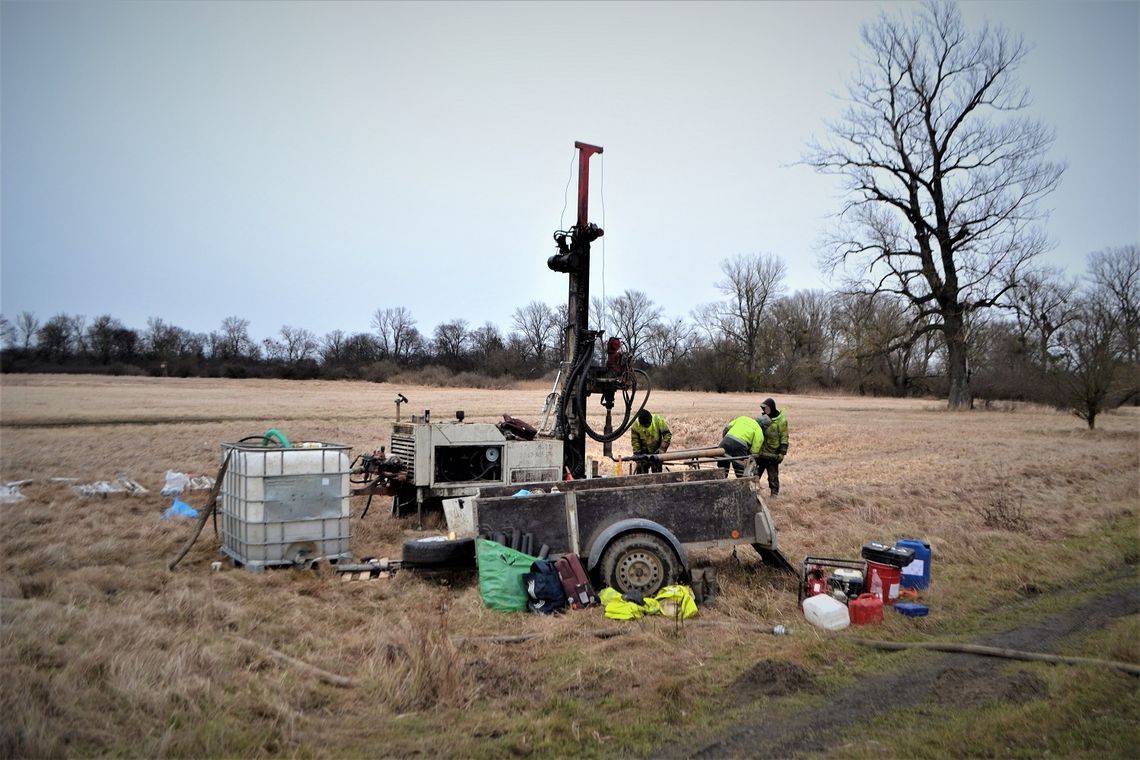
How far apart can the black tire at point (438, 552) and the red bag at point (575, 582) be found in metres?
1.22

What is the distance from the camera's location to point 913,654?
621cm

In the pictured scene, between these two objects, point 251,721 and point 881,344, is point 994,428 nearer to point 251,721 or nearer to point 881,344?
point 881,344

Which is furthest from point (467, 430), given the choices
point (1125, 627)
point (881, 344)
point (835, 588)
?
point (881, 344)

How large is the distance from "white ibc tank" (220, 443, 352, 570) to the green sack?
2.42m

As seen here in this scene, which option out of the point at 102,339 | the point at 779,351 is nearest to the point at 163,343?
the point at 102,339

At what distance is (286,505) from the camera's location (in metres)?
8.64

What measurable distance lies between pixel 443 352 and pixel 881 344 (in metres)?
51.4

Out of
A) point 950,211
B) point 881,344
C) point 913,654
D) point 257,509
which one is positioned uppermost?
point 950,211

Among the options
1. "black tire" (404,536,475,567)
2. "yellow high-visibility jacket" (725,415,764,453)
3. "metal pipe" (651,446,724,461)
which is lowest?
"black tire" (404,536,475,567)

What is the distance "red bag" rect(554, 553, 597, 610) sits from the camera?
712 cm

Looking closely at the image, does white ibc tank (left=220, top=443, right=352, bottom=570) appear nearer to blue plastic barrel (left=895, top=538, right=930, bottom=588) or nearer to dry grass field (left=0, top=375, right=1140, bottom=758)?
dry grass field (left=0, top=375, right=1140, bottom=758)

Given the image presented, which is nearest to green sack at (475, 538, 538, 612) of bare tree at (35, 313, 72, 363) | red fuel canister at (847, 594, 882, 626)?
red fuel canister at (847, 594, 882, 626)

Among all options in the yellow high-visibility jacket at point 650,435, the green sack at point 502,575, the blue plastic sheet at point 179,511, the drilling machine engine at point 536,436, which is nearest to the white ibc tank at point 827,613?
the green sack at point 502,575

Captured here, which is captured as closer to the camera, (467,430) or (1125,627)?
(1125,627)
